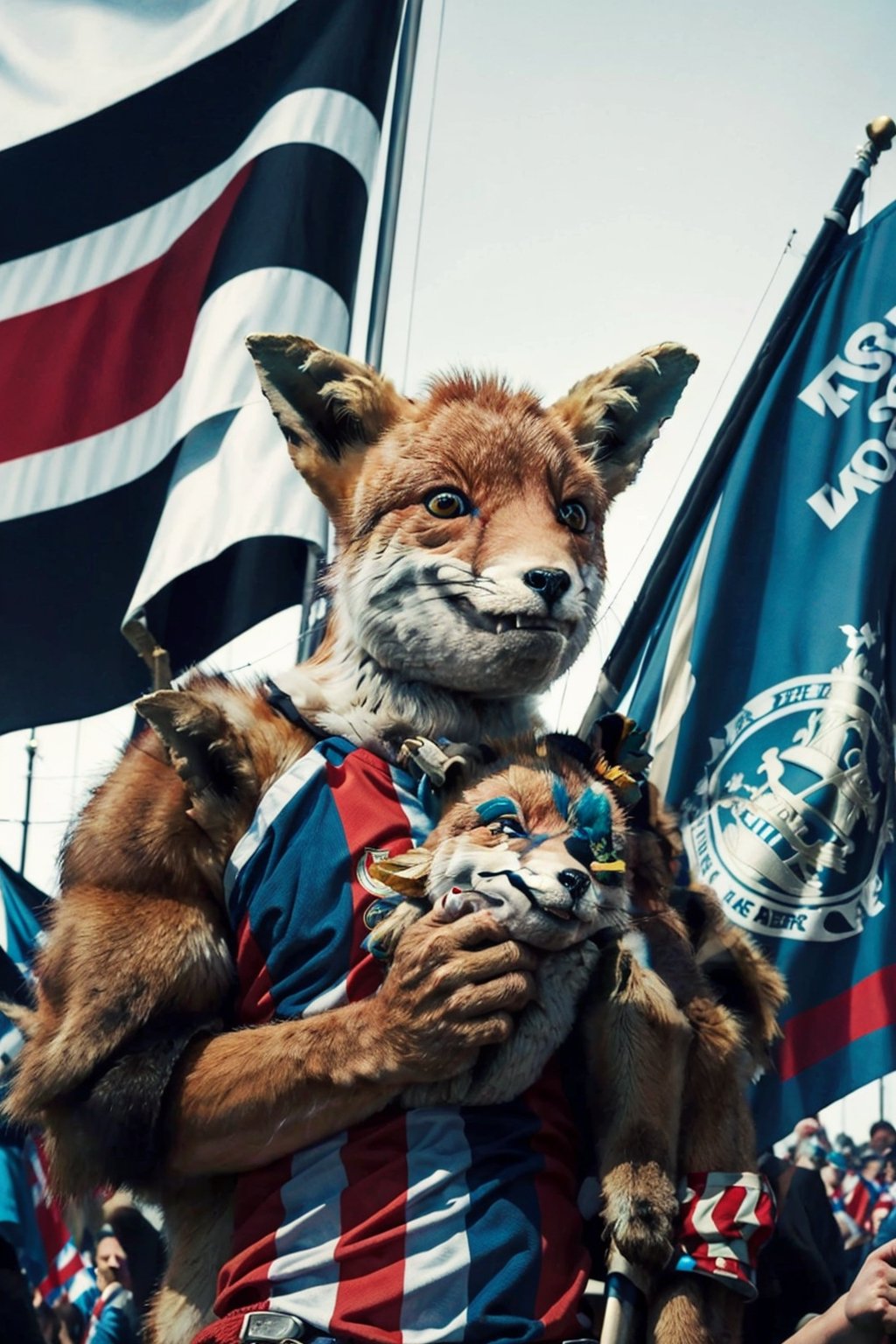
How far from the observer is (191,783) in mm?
2801

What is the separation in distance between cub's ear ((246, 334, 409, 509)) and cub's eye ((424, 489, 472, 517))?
0.76ft

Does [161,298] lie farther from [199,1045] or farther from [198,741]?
[199,1045]

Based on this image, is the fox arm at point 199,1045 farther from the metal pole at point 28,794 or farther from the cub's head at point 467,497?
the metal pole at point 28,794

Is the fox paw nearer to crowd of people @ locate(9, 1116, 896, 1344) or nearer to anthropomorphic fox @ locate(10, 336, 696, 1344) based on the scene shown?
anthropomorphic fox @ locate(10, 336, 696, 1344)

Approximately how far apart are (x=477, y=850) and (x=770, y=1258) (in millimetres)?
1691

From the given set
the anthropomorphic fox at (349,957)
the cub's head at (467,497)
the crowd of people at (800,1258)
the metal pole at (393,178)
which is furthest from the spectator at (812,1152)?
the anthropomorphic fox at (349,957)

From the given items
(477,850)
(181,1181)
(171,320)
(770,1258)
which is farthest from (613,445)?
(171,320)

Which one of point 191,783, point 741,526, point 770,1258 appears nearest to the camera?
point 191,783

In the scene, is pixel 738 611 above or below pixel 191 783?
above

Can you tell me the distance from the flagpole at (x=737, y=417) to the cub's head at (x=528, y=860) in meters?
1.91

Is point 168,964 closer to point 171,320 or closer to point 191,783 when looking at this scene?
point 191,783

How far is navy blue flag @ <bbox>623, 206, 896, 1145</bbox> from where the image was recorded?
4.29 meters

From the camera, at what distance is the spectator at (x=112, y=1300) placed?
17.6 feet

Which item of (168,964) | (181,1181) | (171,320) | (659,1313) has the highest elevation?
(171,320)
